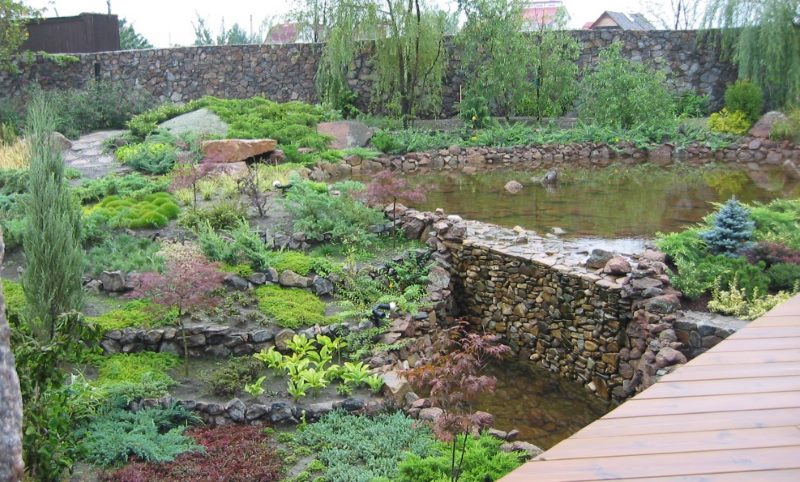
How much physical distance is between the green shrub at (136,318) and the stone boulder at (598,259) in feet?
14.5

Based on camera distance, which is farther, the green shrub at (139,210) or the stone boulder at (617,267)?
the green shrub at (139,210)

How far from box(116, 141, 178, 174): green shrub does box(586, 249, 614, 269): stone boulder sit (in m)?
8.22

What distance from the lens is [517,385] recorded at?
7.45 m

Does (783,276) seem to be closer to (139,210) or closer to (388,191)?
(388,191)

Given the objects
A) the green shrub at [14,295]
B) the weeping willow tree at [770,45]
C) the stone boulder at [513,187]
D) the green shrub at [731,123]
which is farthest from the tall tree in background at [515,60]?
the green shrub at [14,295]

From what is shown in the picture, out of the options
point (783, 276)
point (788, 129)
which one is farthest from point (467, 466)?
point (788, 129)

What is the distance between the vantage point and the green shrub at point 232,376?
6035mm

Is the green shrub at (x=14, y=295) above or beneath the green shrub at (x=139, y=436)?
above

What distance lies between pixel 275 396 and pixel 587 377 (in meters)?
3.39

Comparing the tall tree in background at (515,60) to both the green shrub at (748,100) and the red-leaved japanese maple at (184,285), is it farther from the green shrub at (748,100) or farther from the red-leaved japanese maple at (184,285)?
the red-leaved japanese maple at (184,285)

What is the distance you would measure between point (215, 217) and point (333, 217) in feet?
4.99

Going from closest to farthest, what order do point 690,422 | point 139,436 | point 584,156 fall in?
point 690,422 → point 139,436 → point 584,156

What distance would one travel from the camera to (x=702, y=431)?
3.11 meters

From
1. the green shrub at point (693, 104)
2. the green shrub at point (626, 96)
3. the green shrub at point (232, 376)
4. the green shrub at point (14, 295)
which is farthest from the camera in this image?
the green shrub at point (693, 104)
